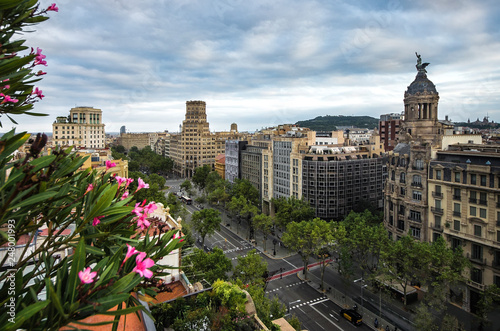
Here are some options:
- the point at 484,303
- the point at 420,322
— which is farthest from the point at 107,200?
the point at 484,303

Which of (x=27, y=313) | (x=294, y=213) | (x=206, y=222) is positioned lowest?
(x=206, y=222)

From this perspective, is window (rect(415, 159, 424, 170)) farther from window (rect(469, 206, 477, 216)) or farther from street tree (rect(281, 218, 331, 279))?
street tree (rect(281, 218, 331, 279))

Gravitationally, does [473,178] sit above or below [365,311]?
above

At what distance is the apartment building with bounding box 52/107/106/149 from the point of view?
136 metres

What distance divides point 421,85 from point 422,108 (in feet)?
16.9

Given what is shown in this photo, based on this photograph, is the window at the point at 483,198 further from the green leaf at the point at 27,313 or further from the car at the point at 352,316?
the green leaf at the point at 27,313

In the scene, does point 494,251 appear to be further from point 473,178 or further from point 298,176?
point 298,176

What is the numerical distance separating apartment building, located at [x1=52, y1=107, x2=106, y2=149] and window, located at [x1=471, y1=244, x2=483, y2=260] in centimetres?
13663

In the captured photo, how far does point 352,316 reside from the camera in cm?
4141

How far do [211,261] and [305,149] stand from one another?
44522mm

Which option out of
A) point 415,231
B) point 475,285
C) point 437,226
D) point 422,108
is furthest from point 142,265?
point 422,108

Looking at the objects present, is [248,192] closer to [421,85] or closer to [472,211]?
[421,85]

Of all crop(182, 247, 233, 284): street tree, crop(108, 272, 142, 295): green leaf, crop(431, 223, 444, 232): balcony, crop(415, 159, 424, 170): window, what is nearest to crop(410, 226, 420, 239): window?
crop(431, 223, 444, 232): balcony

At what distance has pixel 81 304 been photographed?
4918 millimetres
